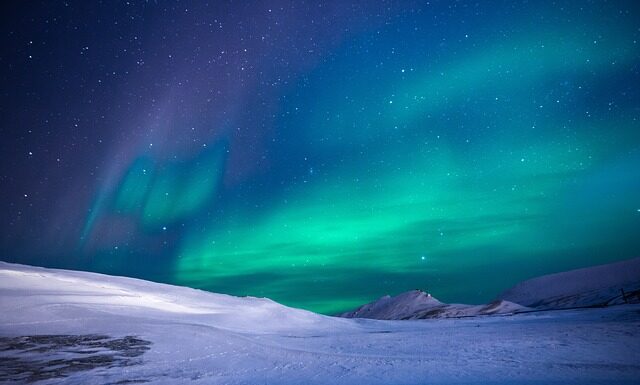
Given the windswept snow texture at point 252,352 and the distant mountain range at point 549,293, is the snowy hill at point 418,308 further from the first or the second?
the windswept snow texture at point 252,352

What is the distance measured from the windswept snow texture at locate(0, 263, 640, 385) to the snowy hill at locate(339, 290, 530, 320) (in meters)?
35.7

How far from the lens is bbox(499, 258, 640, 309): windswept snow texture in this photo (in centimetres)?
5119

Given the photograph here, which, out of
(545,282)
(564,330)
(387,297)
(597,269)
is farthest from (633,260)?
(564,330)

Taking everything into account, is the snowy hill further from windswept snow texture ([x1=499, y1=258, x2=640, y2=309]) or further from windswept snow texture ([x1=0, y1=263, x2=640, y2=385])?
windswept snow texture ([x1=0, y1=263, x2=640, y2=385])

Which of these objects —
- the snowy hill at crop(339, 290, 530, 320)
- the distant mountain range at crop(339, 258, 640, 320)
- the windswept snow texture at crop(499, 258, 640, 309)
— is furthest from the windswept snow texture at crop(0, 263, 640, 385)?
the windswept snow texture at crop(499, 258, 640, 309)

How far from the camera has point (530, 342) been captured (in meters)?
6.93

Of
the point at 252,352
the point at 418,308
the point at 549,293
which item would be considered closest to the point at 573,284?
the point at 549,293

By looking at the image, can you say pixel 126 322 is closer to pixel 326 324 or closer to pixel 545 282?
pixel 326 324

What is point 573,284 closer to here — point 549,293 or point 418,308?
point 549,293

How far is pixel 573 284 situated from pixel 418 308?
94.0 ft

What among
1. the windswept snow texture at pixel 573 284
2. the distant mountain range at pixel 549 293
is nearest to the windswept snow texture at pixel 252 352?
the distant mountain range at pixel 549 293

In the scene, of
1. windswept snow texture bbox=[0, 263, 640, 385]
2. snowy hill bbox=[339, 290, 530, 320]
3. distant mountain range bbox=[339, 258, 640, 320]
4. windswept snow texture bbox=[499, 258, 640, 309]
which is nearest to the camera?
windswept snow texture bbox=[0, 263, 640, 385]

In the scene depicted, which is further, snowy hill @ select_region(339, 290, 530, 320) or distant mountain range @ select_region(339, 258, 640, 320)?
distant mountain range @ select_region(339, 258, 640, 320)

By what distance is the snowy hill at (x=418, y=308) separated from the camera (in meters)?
41.1
